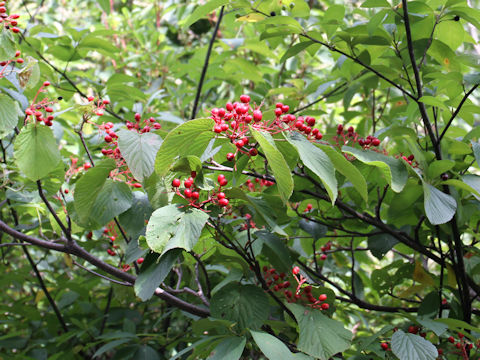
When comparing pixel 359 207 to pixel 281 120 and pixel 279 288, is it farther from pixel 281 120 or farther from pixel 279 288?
pixel 281 120

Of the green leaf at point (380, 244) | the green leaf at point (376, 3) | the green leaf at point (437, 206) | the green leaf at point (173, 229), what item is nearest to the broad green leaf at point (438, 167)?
the green leaf at point (437, 206)

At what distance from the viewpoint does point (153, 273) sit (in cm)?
126

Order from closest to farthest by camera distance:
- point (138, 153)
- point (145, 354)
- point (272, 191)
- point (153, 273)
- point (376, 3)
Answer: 1. point (153, 273)
2. point (138, 153)
3. point (376, 3)
4. point (272, 191)
5. point (145, 354)

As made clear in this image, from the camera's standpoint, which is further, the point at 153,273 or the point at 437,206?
the point at 437,206

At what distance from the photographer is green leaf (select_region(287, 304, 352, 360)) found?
1353 mm

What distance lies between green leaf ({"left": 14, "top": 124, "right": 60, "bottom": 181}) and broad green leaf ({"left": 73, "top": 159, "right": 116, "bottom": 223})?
120mm

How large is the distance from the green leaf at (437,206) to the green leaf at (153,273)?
30.8 inches

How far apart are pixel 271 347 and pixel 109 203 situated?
2.27 feet

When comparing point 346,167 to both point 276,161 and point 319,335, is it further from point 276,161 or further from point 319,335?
point 319,335

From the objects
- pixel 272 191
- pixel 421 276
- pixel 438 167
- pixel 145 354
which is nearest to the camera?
pixel 438 167

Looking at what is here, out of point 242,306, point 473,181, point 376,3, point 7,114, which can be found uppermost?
point 376,3

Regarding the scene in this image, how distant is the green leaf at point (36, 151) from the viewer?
1.46 meters

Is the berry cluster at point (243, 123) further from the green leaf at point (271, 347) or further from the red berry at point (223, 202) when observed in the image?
the green leaf at point (271, 347)

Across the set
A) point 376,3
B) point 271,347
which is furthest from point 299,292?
point 376,3
